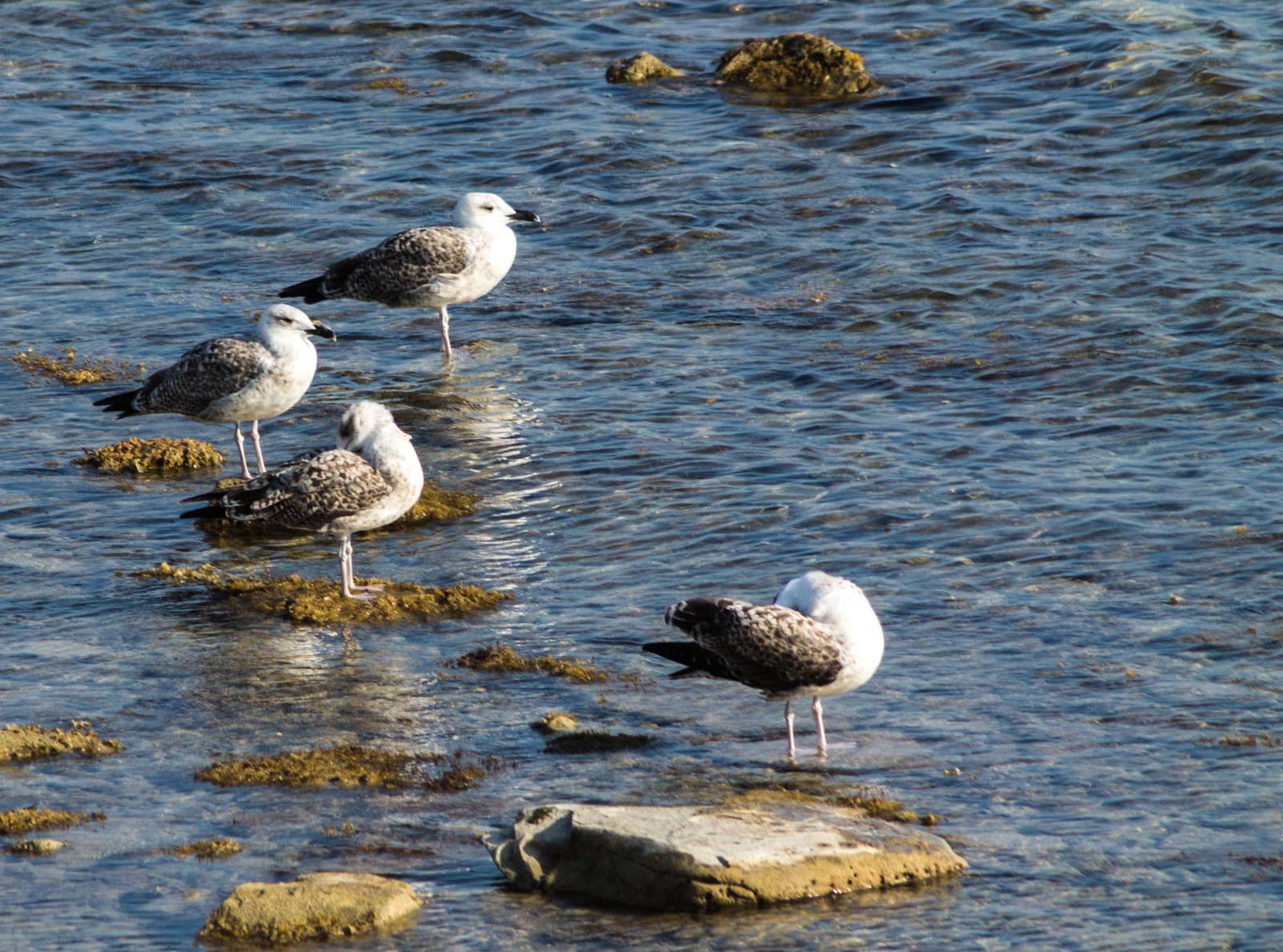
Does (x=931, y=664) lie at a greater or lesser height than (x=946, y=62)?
lesser

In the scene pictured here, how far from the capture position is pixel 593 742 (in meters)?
7.26

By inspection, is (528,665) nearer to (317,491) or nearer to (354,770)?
(354,770)

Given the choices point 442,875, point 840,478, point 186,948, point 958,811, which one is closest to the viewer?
point 186,948

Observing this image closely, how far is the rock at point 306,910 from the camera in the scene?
18.2ft

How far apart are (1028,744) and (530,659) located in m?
2.53

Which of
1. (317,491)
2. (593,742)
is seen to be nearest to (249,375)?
(317,491)

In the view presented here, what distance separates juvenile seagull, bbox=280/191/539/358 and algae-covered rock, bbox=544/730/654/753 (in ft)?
23.2

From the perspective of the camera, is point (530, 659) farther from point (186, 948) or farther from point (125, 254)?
point (125, 254)

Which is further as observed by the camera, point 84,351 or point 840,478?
point 84,351

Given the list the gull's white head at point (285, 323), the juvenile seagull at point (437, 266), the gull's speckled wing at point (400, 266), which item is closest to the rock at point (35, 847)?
the gull's white head at point (285, 323)

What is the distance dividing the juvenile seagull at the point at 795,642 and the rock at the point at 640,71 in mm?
15383

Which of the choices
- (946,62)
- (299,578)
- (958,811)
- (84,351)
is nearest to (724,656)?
(958,811)

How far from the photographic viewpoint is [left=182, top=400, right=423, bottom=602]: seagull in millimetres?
8852

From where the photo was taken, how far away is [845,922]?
573 cm
